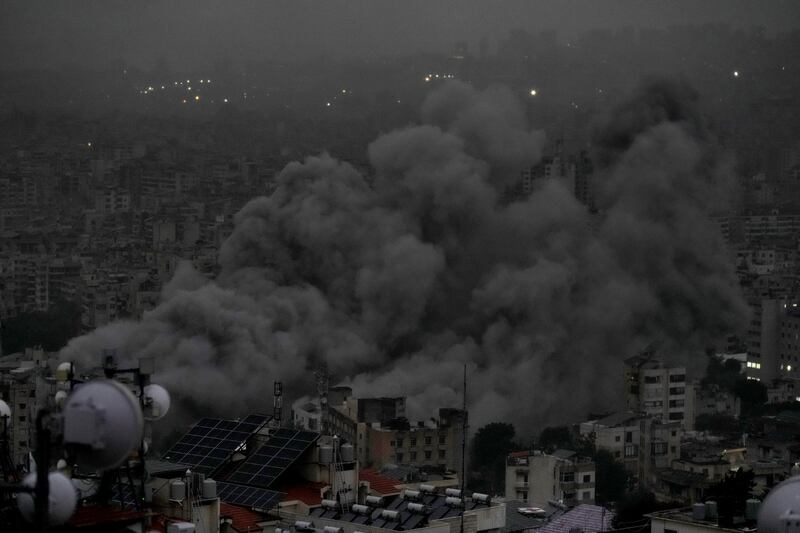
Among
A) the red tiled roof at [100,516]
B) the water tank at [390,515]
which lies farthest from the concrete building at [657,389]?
the red tiled roof at [100,516]

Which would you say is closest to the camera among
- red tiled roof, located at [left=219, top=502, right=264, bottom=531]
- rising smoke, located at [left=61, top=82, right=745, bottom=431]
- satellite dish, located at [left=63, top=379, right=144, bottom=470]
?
satellite dish, located at [left=63, top=379, right=144, bottom=470]

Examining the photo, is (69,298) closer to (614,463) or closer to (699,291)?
(699,291)

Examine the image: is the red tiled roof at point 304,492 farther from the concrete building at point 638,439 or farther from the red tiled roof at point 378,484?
the concrete building at point 638,439

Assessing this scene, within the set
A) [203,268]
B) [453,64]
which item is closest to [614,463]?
[203,268]

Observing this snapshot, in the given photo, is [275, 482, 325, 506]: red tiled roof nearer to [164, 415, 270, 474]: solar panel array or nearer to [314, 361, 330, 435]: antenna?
[164, 415, 270, 474]: solar panel array

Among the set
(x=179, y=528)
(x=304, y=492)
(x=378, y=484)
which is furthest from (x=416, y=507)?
(x=179, y=528)

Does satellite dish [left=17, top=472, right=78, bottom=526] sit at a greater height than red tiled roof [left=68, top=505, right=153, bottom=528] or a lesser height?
greater

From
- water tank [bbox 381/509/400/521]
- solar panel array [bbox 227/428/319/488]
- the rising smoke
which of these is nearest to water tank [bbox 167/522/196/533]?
water tank [bbox 381/509/400/521]
